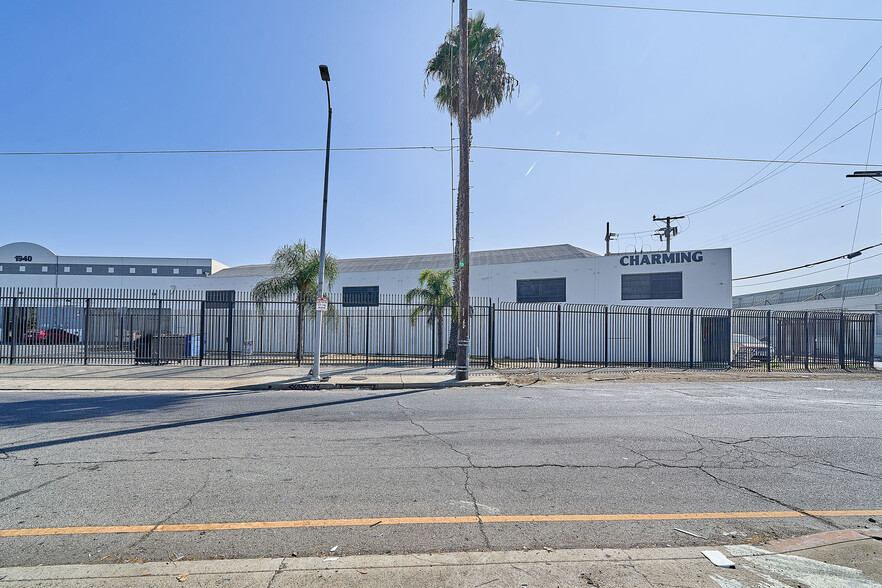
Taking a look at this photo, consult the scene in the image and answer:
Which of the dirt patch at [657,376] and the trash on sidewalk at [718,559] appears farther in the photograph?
the dirt patch at [657,376]

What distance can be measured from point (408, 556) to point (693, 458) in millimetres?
4228

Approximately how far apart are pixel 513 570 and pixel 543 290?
24.6 meters

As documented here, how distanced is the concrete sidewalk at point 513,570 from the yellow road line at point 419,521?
1.81 feet

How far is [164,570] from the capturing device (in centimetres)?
319

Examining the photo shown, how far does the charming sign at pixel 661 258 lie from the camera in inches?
963

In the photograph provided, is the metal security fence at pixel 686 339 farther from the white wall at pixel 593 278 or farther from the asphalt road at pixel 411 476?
the asphalt road at pixel 411 476

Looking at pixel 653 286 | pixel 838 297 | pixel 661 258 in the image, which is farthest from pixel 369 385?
pixel 838 297

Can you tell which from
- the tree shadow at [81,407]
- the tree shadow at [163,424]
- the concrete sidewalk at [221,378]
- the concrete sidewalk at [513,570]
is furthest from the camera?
the concrete sidewalk at [221,378]

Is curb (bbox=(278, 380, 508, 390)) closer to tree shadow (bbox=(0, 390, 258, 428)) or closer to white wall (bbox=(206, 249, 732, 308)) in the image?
tree shadow (bbox=(0, 390, 258, 428))

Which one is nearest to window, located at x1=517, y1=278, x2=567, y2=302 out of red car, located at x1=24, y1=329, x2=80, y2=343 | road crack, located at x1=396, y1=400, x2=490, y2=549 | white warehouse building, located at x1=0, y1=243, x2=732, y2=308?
white warehouse building, located at x1=0, y1=243, x2=732, y2=308

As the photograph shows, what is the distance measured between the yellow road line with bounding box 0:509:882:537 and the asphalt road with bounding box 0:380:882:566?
0.08ft

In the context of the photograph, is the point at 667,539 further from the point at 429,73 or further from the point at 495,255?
the point at 495,255

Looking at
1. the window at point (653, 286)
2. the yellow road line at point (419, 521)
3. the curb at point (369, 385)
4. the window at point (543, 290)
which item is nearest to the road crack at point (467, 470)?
the yellow road line at point (419, 521)

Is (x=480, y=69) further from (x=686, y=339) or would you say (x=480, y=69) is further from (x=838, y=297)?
(x=838, y=297)
